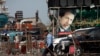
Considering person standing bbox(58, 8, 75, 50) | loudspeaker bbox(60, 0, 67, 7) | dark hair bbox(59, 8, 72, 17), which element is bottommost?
person standing bbox(58, 8, 75, 50)

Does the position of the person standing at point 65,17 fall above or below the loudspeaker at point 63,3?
below

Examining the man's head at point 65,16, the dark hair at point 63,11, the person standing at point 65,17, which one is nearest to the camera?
the person standing at point 65,17

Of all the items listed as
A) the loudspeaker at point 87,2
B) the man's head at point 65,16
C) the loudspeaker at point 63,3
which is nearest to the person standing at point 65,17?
the man's head at point 65,16

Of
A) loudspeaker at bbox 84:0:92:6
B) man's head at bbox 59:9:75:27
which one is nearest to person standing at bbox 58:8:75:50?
man's head at bbox 59:9:75:27

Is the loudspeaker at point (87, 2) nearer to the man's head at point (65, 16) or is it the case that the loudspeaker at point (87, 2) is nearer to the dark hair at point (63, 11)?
the man's head at point (65, 16)

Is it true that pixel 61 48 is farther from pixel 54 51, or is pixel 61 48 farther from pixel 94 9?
pixel 94 9

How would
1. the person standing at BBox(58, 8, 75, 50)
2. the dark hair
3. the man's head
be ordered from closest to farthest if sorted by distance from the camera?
1. the person standing at BBox(58, 8, 75, 50)
2. the man's head
3. the dark hair

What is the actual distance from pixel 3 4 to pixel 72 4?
3799 centimetres

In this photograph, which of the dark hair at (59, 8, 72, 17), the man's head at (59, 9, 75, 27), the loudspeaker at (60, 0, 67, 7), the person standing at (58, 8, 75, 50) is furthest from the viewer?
the loudspeaker at (60, 0, 67, 7)

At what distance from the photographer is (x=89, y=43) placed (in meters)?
24.6

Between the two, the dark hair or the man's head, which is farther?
the dark hair

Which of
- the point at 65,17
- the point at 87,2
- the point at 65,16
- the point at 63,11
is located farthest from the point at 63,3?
the point at 87,2

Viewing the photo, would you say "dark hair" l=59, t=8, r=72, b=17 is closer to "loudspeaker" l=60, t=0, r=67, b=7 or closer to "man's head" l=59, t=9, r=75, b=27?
"man's head" l=59, t=9, r=75, b=27

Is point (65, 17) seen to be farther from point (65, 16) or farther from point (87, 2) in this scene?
point (87, 2)
